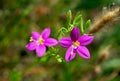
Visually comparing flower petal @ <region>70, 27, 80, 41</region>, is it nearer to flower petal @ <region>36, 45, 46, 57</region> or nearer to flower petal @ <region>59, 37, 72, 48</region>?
flower petal @ <region>59, 37, 72, 48</region>

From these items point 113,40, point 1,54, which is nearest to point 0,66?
point 1,54

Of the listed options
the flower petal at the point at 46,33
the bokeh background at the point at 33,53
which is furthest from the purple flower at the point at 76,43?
the bokeh background at the point at 33,53

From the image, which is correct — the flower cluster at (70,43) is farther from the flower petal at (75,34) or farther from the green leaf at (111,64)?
the green leaf at (111,64)

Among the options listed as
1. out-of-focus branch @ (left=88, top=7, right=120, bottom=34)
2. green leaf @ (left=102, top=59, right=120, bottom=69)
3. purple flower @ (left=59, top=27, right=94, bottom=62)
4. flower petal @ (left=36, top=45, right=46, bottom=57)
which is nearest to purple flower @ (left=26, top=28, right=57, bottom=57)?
flower petal @ (left=36, top=45, right=46, bottom=57)

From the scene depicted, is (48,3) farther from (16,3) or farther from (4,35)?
(4,35)

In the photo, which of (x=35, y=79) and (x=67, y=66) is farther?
(x=35, y=79)

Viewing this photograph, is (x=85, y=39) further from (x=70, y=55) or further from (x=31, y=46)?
(x=31, y=46)

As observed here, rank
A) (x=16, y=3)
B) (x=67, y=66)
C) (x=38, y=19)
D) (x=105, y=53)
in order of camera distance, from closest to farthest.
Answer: (x=105, y=53) → (x=67, y=66) → (x=16, y=3) → (x=38, y=19)

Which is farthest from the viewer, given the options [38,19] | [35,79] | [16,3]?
[38,19]
